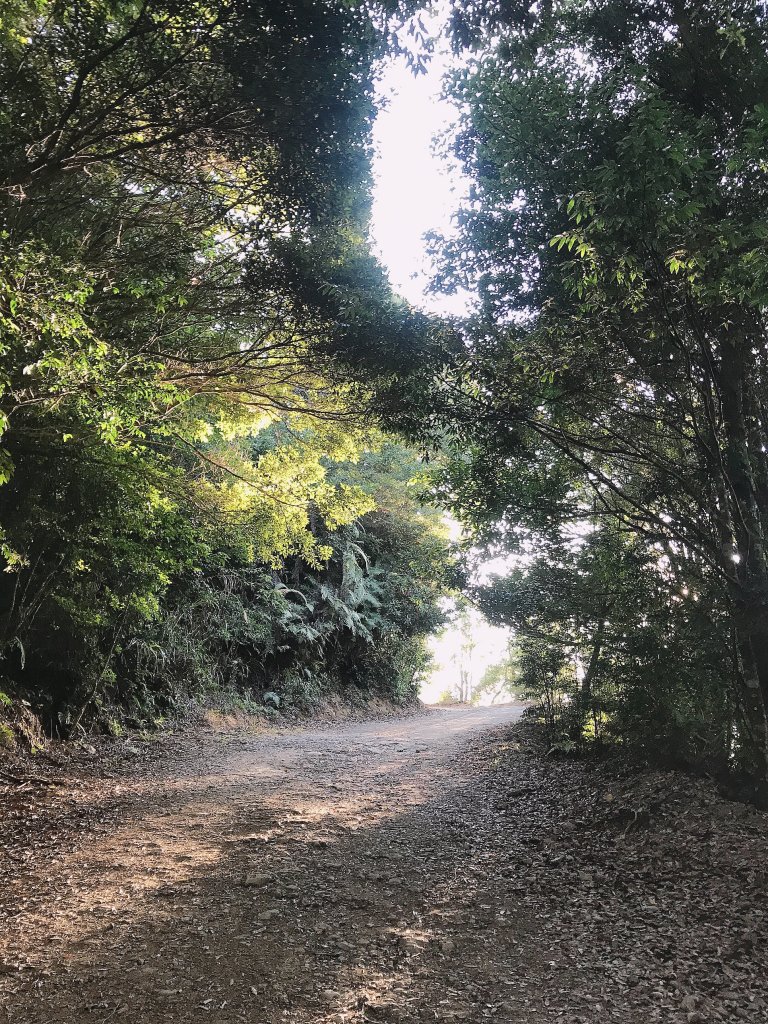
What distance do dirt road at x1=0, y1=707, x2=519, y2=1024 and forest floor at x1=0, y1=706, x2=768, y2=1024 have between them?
0.02m

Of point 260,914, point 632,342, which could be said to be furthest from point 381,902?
point 632,342

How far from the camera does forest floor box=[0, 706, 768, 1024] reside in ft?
11.4

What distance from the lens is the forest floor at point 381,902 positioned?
11.4 ft

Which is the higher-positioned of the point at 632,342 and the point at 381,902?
the point at 632,342

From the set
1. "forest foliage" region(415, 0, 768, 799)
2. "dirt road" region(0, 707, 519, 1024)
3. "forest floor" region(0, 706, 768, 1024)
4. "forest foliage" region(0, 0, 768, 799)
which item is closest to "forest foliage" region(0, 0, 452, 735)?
"forest foliage" region(0, 0, 768, 799)

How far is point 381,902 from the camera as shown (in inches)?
185

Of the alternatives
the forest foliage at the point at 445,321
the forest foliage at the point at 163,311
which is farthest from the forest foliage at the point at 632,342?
the forest foliage at the point at 163,311

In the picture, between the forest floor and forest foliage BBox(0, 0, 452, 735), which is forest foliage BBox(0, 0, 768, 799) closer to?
forest foliage BBox(0, 0, 452, 735)

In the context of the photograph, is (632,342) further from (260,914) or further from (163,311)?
(260,914)

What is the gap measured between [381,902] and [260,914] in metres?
Answer: 1.00

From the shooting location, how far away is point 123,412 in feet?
18.3

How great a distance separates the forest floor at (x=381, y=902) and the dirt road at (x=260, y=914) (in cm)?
2

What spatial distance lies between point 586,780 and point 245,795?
464cm

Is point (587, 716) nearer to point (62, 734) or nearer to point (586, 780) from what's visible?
point (586, 780)
